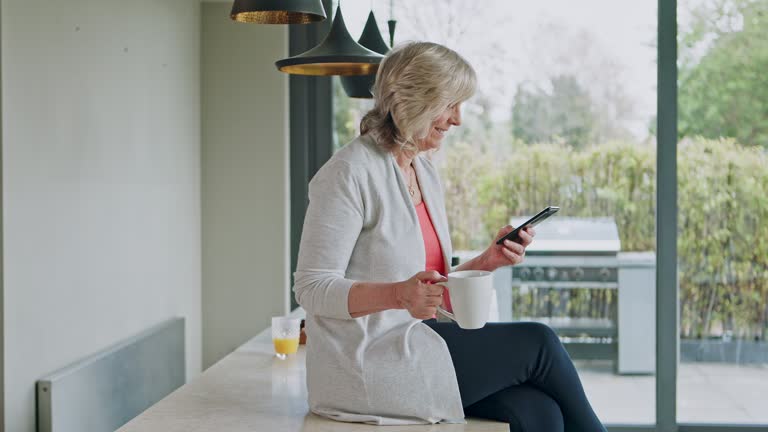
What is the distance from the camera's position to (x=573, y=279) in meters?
3.83

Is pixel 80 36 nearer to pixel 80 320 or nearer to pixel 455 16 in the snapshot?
pixel 80 320

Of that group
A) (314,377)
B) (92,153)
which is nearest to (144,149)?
(92,153)

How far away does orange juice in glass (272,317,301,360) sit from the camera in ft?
8.28

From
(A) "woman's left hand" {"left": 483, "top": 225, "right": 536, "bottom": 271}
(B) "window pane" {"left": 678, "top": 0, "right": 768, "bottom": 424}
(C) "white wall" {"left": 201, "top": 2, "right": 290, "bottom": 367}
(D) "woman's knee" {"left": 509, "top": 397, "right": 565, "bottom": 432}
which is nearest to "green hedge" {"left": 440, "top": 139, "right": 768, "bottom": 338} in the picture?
(B) "window pane" {"left": 678, "top": 0, "right": 768, "bottom": 424}

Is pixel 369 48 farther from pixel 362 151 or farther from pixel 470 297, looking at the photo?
pixel 470 297

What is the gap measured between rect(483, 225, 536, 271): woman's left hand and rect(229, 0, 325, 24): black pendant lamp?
691mm

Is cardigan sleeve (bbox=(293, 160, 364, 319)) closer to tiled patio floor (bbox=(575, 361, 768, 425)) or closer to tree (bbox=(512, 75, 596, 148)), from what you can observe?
tree (bbox=(512, 75, 596, 148))

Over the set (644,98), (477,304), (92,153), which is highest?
(644,98)

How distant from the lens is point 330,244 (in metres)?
1.76

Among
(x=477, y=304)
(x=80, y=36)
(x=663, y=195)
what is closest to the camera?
(x=477, y=304)

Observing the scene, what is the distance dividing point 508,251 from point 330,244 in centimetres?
40

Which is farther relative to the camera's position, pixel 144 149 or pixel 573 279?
pixel 573 279

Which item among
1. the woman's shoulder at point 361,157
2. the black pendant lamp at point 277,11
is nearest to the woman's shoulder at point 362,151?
the woman's shoulder at point 361,157

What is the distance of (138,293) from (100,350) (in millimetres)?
342
